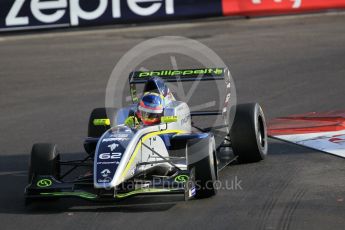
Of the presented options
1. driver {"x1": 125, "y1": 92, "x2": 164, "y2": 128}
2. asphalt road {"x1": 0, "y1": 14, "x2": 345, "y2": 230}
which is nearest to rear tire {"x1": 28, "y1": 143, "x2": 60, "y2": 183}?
asphalt road {"x1": 0, "y1": 14, "x2": 345, "y2": 230}

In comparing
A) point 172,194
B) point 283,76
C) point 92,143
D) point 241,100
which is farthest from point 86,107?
point 172,194

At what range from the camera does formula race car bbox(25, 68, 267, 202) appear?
900 centimetres

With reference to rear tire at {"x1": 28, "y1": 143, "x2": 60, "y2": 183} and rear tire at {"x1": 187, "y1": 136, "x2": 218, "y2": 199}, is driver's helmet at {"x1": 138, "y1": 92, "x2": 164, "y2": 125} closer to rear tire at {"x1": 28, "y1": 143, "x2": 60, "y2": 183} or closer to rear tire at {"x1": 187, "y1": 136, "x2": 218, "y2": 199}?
rear tire at {"x1": 187, "y1": 136, "x2": 218, "y2": 199}

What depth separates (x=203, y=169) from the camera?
9.35m

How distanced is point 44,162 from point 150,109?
1.45 metres

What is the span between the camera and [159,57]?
19.7 meters

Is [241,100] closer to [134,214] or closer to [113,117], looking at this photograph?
[113,117]

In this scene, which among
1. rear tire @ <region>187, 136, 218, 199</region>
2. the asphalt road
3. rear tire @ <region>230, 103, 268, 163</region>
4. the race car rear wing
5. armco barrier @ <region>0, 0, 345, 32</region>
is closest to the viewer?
the asphalt road

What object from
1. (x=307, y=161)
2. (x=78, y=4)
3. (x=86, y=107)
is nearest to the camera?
(x=307, y=161)

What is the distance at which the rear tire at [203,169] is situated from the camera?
9.33 metres

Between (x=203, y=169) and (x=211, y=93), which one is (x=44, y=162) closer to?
(x=203, y=169)

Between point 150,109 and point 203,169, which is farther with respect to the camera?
point 150,109

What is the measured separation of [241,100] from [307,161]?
180 inches

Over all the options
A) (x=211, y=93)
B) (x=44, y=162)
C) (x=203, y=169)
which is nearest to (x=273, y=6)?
(x=211, y=93)
